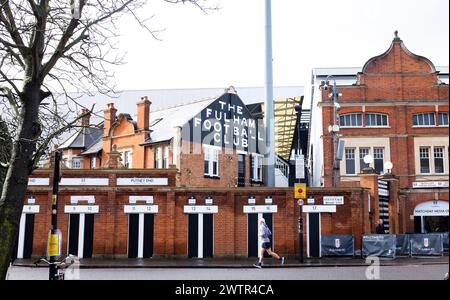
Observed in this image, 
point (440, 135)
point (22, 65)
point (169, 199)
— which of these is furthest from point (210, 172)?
point (440, 135)

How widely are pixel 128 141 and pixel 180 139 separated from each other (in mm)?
6723

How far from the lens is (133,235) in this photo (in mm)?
20891

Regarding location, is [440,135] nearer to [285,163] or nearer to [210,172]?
[285,163]

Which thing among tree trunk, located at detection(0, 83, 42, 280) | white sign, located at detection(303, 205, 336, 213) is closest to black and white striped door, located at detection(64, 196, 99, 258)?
white sign, located at detection(303, 205, 336, 213)

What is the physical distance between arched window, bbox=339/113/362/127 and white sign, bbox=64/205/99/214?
15.6 m

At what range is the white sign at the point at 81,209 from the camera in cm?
2085

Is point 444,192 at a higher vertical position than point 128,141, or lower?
lower

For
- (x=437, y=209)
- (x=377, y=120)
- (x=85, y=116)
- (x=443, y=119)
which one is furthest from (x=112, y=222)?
(x=443, y=119)

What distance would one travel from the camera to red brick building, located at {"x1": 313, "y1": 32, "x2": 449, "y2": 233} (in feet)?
8.29

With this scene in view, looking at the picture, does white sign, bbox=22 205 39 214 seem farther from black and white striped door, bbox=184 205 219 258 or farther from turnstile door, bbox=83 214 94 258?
black and white striped door, bbox=184 205 219 258

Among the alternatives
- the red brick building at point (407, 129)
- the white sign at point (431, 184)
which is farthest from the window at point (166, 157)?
the white sign at point (431, 184)

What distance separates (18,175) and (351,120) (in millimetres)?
4684

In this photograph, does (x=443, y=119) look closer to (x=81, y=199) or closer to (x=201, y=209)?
(x=201, y=209)

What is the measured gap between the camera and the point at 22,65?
5949mm
